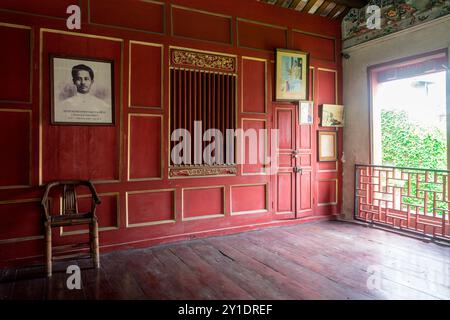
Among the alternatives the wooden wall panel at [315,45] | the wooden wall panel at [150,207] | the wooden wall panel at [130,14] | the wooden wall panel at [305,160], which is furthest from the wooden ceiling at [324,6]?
the wooden wall panel at [150,207]

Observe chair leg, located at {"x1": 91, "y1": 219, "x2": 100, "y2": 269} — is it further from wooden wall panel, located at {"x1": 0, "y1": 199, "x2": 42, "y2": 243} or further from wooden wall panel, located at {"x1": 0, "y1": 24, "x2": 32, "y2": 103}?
wooden wall panel, located at {"x1": 0, "y1": 24, "x2": 32, "y2": 103}

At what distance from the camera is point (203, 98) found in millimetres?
4074

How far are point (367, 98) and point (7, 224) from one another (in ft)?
16.3

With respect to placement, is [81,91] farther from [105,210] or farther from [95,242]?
[95,242]

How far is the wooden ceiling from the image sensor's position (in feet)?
15.2

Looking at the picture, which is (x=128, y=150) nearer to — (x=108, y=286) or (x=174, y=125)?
(x=174, y=125)

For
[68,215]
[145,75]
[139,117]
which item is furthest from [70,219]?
[145,75]

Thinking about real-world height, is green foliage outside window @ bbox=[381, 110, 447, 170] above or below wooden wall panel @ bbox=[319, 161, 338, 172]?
above

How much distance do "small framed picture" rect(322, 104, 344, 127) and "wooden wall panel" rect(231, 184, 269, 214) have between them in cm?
153

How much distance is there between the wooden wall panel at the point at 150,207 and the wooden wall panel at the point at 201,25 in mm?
2014

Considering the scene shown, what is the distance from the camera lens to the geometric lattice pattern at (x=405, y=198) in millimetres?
3929

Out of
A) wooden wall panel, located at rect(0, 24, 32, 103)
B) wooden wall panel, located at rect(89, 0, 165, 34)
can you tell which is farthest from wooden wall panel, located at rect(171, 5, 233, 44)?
wooden wall panel, located at rect(0, 24, 32, 103)

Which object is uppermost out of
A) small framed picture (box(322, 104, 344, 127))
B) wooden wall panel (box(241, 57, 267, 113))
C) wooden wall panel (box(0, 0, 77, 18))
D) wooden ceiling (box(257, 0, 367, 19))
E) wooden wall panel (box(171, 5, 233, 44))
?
wooden ceiling (box(257, 0, 367, 19))

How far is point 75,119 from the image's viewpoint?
340 centimetres
